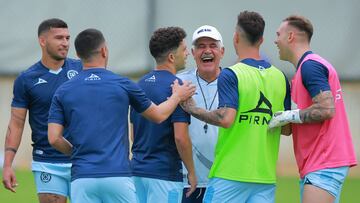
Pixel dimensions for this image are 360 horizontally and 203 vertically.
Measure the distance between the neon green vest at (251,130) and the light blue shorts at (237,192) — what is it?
5cm

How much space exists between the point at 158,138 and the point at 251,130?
83 centimetres

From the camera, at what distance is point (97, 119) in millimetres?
6949

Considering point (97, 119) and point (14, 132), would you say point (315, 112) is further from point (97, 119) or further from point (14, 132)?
point (14, 132)

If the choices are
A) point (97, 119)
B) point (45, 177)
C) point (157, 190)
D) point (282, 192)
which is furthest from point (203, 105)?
point (282, 192)

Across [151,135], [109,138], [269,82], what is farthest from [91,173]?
[269,82]

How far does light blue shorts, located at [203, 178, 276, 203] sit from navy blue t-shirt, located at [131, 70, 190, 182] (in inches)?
18.3

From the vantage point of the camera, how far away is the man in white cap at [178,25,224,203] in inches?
330

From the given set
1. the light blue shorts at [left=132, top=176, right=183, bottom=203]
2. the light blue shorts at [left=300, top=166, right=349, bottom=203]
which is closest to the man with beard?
the light blue shorts at [left=132, top=176, right=183, bottom=203]

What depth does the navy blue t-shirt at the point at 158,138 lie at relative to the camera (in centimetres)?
762

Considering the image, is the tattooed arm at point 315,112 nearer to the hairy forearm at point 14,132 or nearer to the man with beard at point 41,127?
the man with beard at point 41,127

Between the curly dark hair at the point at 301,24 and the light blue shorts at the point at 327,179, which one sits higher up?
the curly dark hair at the point at 301,24

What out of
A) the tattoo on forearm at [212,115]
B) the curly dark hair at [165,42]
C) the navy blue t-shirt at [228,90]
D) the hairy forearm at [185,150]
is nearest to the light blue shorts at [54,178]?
the hairy forearm at [185,150]

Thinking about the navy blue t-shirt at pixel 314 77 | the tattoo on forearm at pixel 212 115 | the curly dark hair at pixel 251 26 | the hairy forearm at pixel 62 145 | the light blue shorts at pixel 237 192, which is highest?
the curly dark hair at pixel 251 26

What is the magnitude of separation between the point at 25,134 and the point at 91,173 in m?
10.5
